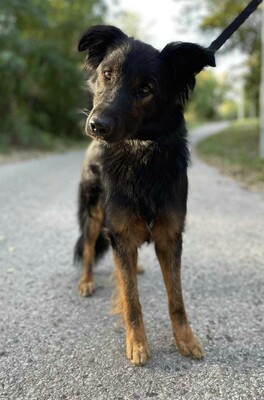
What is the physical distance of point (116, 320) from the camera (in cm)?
A: 340

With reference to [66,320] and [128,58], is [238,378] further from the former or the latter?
[128,58]

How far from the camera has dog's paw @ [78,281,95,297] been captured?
154 inches

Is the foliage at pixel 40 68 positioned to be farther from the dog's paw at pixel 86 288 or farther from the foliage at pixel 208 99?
the foliage at pixel 208 99

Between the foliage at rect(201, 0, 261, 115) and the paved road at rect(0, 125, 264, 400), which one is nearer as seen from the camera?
the paved road at rect(0, 125, 264, 400)

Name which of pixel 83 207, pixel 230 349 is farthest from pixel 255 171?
pixel 230 349

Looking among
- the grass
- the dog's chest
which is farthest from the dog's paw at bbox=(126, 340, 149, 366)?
the grass

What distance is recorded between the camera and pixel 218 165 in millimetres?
13789

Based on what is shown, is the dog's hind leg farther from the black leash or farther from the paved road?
the black leash

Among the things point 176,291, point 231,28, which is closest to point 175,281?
point 176,291

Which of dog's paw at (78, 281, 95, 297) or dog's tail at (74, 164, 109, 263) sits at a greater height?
dog's tail at (74, 164, 109, 263)

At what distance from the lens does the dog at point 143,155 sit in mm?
2695

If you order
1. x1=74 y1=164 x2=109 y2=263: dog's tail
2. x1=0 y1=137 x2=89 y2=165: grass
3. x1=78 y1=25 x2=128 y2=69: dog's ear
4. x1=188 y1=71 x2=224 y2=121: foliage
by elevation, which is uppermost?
x1=188 y1=71 x2=224 y2=121: foliage

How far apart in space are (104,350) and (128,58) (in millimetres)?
1988

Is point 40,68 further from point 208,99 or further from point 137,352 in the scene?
point 208,99
